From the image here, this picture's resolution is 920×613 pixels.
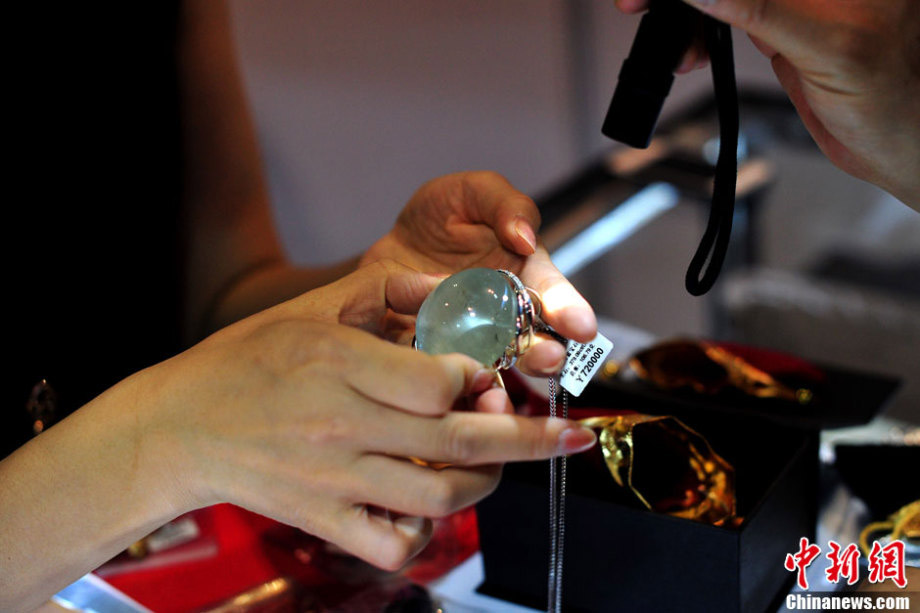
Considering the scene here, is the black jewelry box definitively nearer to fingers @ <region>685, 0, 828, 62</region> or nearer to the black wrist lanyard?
the black wrist lanyard

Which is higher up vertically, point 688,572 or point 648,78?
point 648,78

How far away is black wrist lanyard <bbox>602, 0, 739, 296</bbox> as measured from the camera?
51cm

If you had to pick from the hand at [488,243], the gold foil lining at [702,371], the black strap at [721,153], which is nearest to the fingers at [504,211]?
the hand at [488,243]

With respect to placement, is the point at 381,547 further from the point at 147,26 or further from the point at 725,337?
the point at 725,337

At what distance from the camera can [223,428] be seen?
449 mm

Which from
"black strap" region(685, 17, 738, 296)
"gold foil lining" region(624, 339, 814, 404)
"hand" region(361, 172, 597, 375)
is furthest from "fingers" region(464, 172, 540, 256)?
"gold foil lining" region(624, 339, 814, 404)

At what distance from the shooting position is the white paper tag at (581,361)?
0.51 meters

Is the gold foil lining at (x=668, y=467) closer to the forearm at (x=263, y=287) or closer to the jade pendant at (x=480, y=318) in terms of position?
the jade pendant at (x=480, y=318)

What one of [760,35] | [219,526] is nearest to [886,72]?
[760,35]

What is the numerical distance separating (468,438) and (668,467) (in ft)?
0.64

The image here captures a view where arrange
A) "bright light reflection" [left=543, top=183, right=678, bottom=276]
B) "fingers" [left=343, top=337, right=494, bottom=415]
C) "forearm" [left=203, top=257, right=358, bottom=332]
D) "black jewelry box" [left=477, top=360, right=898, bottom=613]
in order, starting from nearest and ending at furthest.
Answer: "fingers" [left=343, top=337, right=494, bottom=415] < "black jewelry box" [left=477, top=360, right=898, bottom=613] < "forearm" [left=203, top=257, right=358, bottom=332] < "bright light reflection" [left=543, top=183, right=678, bottom=276]

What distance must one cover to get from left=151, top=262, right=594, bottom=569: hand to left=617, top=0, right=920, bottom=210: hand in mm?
228

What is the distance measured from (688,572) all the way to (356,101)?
1375mm

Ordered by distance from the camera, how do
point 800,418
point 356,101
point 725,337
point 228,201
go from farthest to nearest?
point 356,101, point 725,337, point 228,201, point 800,418
